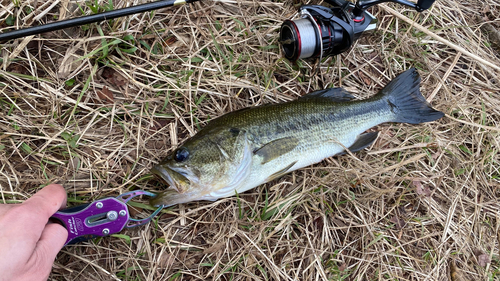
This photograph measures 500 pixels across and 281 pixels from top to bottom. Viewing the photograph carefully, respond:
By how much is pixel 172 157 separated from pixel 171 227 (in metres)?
0.76

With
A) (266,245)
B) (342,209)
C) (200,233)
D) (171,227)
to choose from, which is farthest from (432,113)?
(171,227)

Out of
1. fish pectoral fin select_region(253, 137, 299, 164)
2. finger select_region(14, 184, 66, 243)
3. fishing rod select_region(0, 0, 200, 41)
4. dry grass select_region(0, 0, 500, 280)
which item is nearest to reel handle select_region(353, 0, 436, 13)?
dry grass select_region(0, 0, 500, 280)

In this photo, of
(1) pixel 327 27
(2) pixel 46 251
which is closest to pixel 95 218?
(2) pixel 46 251

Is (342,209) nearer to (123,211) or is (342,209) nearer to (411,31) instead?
(123,211)

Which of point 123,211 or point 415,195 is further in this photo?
point 415,195

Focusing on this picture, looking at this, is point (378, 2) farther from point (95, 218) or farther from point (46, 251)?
point (46, 251)

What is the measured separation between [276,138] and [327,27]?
4.18 feet

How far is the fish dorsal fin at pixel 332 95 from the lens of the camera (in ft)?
10.1

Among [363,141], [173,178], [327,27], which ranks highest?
[327,27]

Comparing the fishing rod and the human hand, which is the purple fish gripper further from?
the fishing rod

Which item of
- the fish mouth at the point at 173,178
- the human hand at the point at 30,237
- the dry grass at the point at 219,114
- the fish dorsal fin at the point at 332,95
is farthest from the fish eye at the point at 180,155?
the fish dorsal fin at the point at 332,95

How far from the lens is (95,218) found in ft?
8.20

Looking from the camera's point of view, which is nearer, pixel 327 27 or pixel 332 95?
pixel 327 27

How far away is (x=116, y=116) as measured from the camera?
296cm
